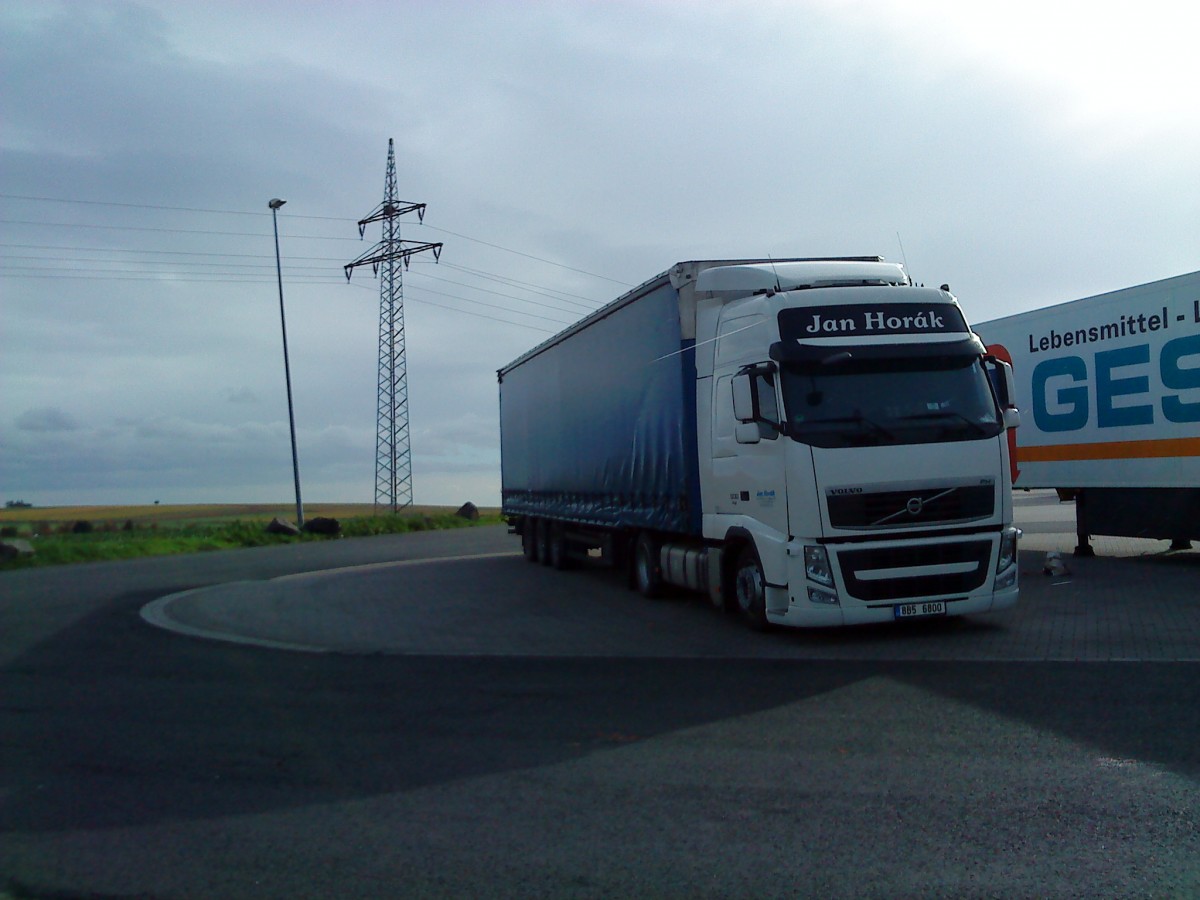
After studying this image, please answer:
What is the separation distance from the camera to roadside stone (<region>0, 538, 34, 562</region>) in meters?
31.1

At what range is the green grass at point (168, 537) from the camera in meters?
32.6

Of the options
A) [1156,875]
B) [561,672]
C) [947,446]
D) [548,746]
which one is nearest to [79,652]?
[561,672]

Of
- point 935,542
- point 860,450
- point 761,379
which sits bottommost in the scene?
point 935,542

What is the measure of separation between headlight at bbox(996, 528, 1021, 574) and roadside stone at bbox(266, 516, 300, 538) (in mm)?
32118

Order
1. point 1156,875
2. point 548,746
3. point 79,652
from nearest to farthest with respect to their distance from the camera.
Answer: point 1156,875 < point 548,746 < point 79,652

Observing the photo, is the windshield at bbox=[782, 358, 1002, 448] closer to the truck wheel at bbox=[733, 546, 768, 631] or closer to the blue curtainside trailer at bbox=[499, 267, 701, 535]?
the truck wheel at bbox=[733, 546, 768, 631]

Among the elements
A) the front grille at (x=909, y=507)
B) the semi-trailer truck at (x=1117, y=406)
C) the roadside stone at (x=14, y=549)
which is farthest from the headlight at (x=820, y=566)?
the roadside stone at (x=14, y=549)

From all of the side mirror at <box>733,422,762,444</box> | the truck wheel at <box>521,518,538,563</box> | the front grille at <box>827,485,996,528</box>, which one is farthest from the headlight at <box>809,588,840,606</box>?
the truck wheel at <box>521,518,538,563</box>

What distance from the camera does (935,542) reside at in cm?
1091

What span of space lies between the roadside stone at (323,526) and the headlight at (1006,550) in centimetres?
3263

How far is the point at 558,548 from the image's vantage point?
69.4 ft

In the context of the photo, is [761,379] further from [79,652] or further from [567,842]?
[79,652]

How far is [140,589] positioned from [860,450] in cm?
1524

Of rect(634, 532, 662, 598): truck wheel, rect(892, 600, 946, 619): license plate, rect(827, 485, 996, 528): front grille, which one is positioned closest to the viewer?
rect(827, 485, 996, 528): front grille
